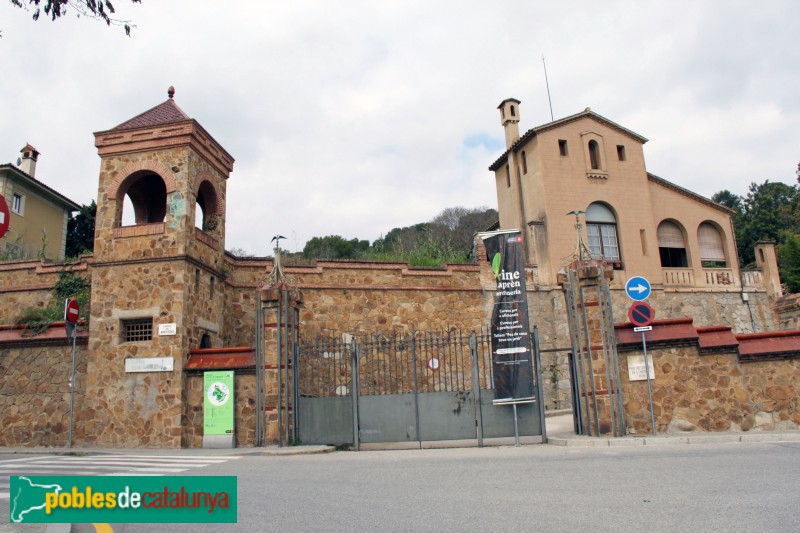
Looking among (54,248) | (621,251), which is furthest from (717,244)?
(54,248)

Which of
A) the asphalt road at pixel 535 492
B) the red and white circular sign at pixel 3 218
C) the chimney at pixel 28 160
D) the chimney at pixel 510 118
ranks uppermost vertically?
the chimney at pixel 28 160

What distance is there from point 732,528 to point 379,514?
3.35 metres

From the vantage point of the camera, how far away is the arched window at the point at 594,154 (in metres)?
25.1

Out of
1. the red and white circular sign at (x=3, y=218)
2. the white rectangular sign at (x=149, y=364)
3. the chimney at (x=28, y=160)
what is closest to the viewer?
the red and white circular sign at (x=3, y=218)

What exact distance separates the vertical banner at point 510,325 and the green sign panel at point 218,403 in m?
6.66

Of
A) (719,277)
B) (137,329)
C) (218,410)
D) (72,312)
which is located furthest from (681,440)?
(719,277)

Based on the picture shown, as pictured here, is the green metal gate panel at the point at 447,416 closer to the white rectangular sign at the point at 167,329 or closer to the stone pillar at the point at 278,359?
the stone pillar at the point at 278,359

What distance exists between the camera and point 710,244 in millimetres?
26375

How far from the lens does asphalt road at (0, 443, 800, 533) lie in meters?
5.71

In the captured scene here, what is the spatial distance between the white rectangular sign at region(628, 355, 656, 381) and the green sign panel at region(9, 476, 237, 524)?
36.8ft

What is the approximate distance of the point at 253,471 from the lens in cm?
949

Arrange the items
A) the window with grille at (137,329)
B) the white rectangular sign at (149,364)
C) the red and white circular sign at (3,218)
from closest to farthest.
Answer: the red and white circular sign at (3,218) → the white rectangular sign at (149,364) → the window with grille at (137,329)

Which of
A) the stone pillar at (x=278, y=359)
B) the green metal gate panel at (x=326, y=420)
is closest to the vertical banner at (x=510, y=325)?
the green metal gate panel at (x=326, y=420)

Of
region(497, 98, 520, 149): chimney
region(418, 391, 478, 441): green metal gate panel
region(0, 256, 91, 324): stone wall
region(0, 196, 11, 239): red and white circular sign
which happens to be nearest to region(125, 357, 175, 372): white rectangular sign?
region(0, 256, 91, 324): stone wall
